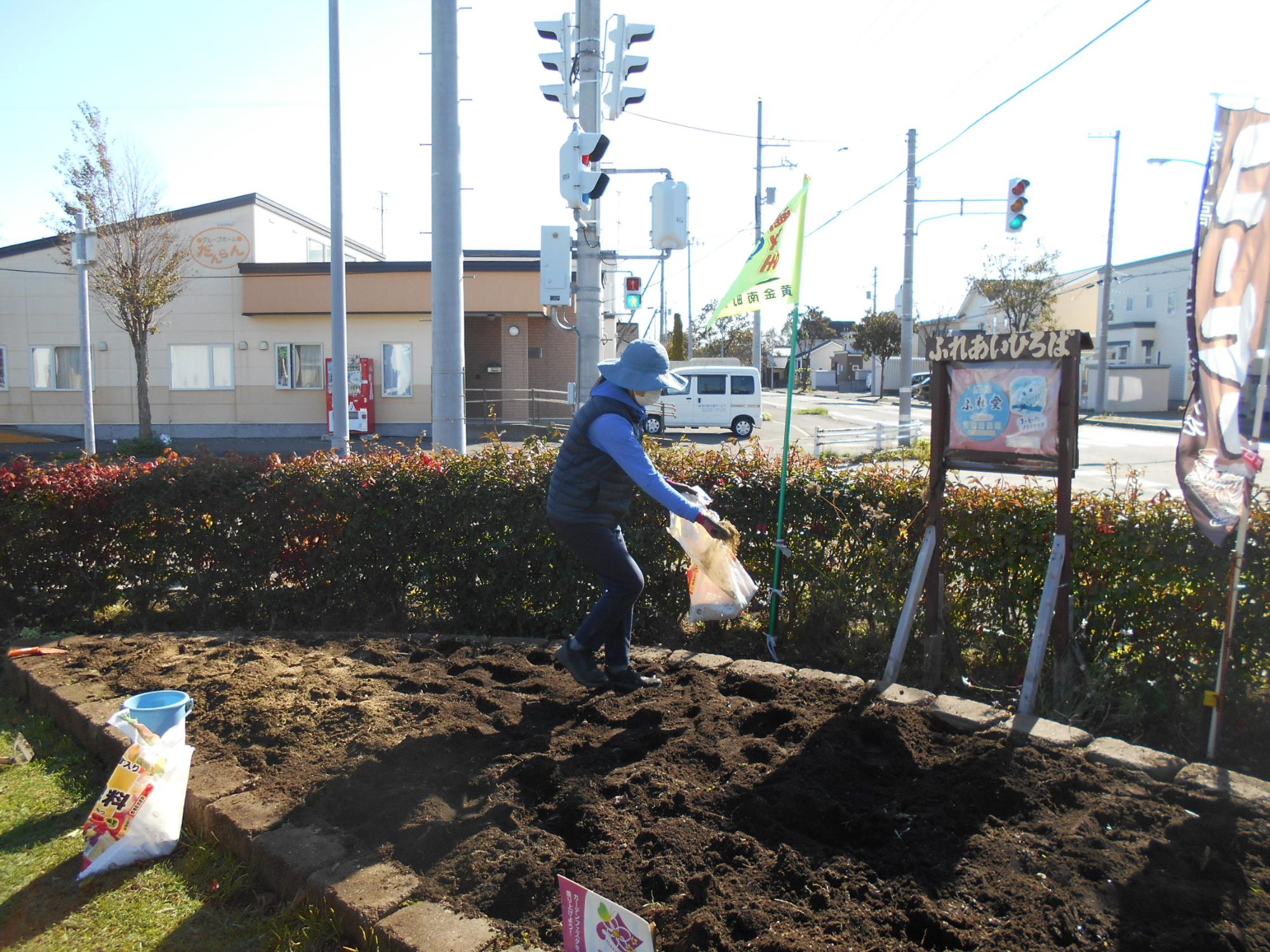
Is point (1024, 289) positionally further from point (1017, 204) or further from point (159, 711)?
point (159, 711)

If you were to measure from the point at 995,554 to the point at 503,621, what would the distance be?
2985 mm

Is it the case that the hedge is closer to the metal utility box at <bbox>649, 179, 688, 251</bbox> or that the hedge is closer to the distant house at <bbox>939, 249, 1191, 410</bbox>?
the metal utility box at <bbox>649, 179, 688, 251</bbox>

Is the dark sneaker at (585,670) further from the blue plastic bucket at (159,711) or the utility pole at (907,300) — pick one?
the utility pole at (907,300)

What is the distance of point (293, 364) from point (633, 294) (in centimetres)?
1649

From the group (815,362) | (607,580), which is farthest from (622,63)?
(815,362)

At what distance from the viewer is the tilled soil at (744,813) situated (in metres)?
2.68

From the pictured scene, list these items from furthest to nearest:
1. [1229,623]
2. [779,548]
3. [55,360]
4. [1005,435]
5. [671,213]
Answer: [55,360] < [671,213] < [779,548] < [1005,435] < [1229,623]

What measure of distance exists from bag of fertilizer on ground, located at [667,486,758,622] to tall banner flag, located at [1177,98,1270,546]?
2099 mm

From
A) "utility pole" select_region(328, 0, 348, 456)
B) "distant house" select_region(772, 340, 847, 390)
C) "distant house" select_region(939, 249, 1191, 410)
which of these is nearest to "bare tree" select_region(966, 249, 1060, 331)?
"distant house" select_region(939, 249, 1191, 410)

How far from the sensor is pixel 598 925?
2279mm

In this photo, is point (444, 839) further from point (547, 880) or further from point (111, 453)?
point (111, 453)

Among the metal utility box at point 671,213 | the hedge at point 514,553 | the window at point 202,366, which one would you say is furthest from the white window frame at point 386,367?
the hedge at point 514,553

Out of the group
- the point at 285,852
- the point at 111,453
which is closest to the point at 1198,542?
the point at 285,852

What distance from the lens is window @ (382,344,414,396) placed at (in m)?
25.1
